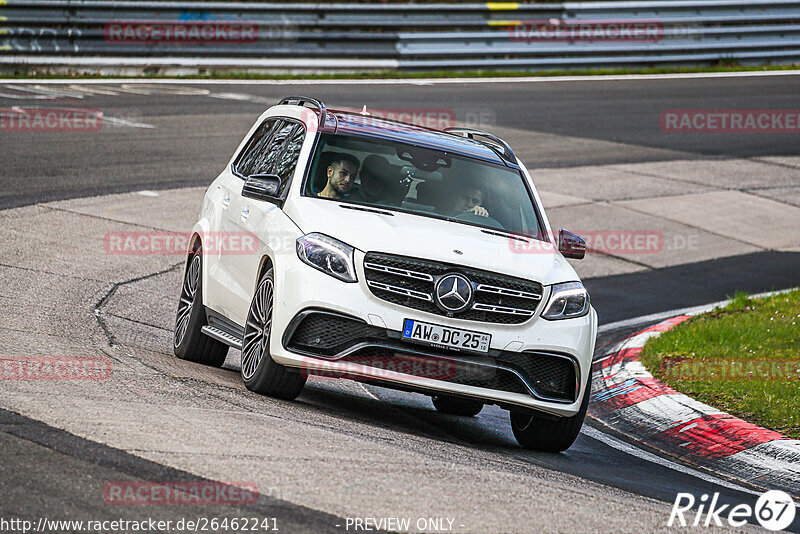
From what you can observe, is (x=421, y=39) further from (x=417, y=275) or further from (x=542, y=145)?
(x=417, y=275)

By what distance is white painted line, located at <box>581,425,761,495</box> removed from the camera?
734 cm

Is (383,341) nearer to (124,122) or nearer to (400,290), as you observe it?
(400,290)

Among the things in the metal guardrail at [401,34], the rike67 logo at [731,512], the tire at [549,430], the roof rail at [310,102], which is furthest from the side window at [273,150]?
the metal guardrail at [401,34]

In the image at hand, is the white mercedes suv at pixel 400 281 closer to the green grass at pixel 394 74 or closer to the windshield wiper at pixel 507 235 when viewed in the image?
the windshield wiper at pixel 507 235

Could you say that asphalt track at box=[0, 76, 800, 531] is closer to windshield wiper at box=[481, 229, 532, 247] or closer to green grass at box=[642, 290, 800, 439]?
green grass at box=[642, 290, 800, 439]

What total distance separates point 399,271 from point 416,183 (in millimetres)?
1248

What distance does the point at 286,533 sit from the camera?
4.67 metres

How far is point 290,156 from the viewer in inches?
327

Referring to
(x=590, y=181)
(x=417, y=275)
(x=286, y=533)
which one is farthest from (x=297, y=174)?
(x=590, y=181)

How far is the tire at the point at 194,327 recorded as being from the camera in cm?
863

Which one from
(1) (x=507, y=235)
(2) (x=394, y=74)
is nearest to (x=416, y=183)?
(1) (x=507, y=235)

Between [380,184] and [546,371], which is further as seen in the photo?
[380,184]

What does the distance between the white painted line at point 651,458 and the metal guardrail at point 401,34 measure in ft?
58.7

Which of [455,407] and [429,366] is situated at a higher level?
[429,366]
